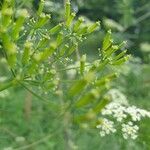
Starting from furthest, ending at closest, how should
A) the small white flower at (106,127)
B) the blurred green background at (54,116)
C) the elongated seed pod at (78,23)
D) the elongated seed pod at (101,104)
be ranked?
the blurred green background at (54,116) → the small white flower at (106,127) → the elongated seed pod at (78,23) → the elongated seed pod at (101,104)

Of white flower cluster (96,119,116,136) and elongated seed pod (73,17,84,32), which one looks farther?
white flower cluster (96,119,116,136)

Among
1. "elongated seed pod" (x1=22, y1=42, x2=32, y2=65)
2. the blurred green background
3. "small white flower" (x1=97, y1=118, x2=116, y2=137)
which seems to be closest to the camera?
"elongated seed pod" (x1=22, y1=42, x2=32, y2=65)

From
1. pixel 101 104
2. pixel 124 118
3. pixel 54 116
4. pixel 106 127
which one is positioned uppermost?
pixel 54 116

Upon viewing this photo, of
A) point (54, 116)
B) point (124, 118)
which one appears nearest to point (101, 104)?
point (124, 118)

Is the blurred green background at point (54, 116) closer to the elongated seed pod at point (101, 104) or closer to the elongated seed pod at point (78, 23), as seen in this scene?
the elongated seed pod at point (78, 23)

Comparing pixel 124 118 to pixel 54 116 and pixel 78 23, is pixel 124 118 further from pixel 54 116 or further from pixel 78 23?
pixel 54 116

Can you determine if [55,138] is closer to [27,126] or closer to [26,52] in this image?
[27,126]

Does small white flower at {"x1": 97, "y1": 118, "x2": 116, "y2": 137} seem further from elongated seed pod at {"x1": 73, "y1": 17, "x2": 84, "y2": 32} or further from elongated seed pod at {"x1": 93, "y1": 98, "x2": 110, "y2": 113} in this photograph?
elongated seed pod at {"x1": 93, "y1": 98, "x2": 110, "y2": 113}

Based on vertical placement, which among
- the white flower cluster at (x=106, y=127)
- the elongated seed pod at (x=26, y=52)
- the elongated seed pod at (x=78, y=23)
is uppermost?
the elongated seed pod at (x=78, y=23)

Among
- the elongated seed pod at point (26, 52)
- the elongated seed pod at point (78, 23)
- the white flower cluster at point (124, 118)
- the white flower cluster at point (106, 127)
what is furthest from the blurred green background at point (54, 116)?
the elongated seed pod at point (26, 52)

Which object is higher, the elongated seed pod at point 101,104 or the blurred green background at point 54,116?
the blurred green background at point 54,116

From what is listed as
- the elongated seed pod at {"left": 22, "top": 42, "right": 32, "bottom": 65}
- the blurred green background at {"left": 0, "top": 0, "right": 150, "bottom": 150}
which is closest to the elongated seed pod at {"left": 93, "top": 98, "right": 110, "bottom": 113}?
the elongated seed pod at {"left": 22, "top": 42, "right": 32, "bottom": 65}

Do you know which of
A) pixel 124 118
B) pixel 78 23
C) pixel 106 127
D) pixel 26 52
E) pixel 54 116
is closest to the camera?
pixel 26 52
